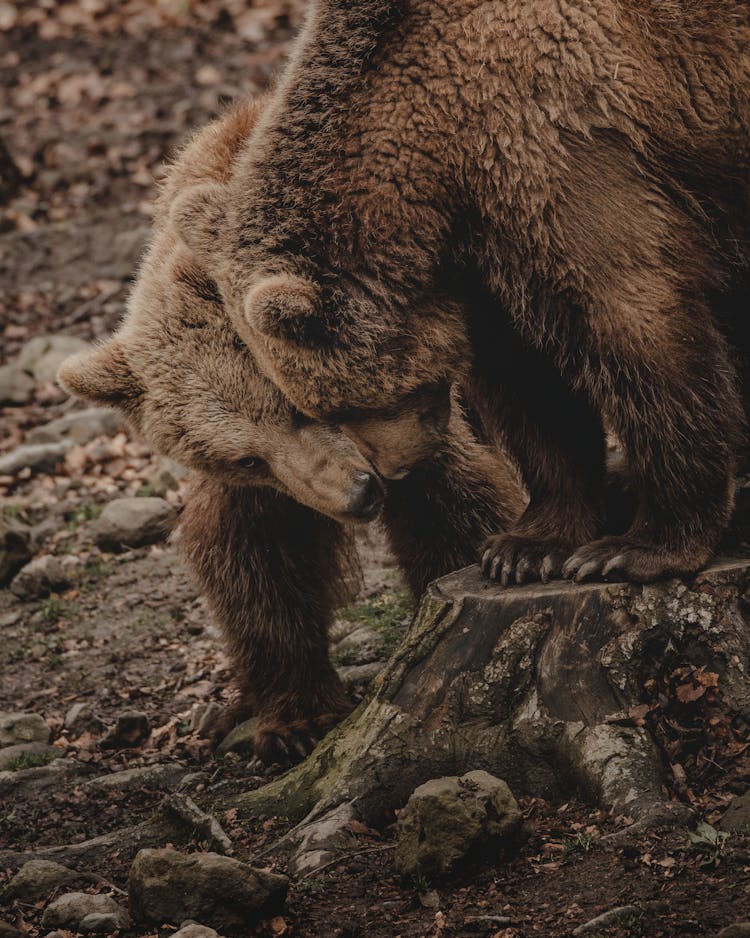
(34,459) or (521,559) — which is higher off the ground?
(521,559)

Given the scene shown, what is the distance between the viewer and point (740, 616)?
4367 mm

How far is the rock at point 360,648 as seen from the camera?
6.93 meters

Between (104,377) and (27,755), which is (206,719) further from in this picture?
(104,377)

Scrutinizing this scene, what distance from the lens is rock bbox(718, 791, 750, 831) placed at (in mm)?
3780

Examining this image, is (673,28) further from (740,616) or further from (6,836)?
(6,836)

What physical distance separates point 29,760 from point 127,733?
520mm

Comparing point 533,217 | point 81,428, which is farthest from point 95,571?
point 533,217

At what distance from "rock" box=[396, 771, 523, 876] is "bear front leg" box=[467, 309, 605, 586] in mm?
1313

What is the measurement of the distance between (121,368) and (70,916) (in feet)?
7.88

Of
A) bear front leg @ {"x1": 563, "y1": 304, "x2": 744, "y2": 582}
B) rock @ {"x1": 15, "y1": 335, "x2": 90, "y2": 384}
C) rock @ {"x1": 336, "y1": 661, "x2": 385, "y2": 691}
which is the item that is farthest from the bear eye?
rock @ {"x1": 15, "y1": 335, "x2": 90, "y2": 384}

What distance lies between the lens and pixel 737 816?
151 inches

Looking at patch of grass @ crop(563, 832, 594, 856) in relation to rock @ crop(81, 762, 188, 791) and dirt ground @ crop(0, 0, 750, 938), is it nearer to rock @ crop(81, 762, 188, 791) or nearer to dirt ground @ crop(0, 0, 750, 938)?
dirt ground @ crop(0, 0, 750, 938)

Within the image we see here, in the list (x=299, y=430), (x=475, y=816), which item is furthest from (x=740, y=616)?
(x=299, y=430)

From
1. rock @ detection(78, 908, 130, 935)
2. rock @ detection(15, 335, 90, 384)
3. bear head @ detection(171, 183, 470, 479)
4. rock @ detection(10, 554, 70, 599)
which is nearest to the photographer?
rock @ detection(78, 908, 130, 935)
